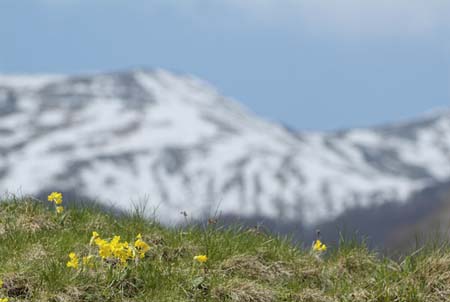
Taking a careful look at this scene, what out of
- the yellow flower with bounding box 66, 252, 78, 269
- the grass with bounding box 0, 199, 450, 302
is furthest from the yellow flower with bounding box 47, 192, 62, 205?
the yellow flower with bounding box 66, 252, 78, 269

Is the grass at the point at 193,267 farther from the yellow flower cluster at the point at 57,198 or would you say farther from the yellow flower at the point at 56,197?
the yellow flower at the point at 56,197

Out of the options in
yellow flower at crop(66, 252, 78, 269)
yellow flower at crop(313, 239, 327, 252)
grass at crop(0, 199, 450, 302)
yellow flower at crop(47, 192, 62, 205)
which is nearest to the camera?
yellow flower at crop(66, 252, 78, 269)

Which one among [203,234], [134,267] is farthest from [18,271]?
[203,234]

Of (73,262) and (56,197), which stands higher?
(56,197)

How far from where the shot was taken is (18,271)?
29.9ft

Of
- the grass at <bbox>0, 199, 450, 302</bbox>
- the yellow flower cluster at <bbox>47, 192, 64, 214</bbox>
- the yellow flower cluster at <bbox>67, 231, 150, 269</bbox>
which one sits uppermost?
the yellow flower cluster at <bbox>47, 192, 64, 214</bbox>

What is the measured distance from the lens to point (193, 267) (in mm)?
9750

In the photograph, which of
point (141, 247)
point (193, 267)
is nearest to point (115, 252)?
point (141, 247)

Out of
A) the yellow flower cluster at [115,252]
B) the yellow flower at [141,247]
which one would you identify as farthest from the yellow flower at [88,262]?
the yellow flower at [141,247]

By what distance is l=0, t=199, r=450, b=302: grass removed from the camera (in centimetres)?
902

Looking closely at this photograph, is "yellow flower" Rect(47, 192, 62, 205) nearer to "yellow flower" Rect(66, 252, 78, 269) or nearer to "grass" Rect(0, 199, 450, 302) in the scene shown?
"grass" Rect(0, 199, 450, 302)

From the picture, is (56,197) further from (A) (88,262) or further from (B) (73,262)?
(B) (73,262)

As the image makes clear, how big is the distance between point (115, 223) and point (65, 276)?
102 inches

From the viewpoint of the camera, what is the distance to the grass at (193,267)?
29.6 ft
